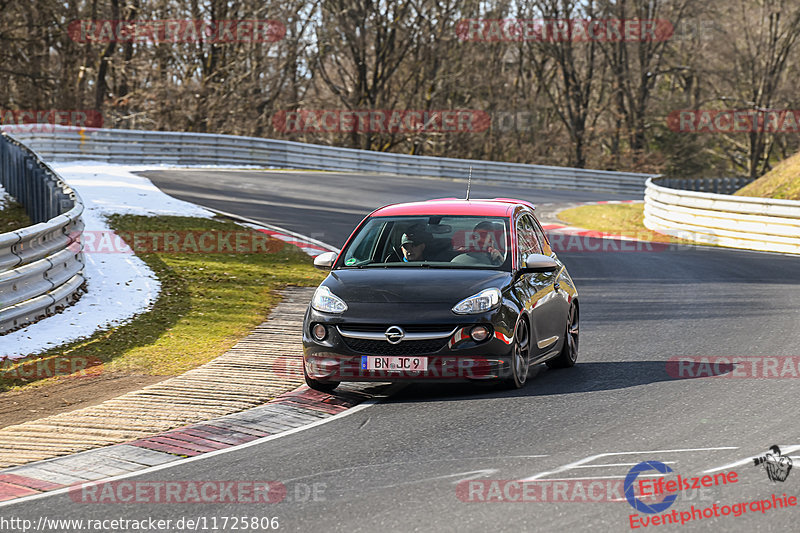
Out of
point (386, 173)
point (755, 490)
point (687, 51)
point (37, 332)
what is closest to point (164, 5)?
point (386, 173)

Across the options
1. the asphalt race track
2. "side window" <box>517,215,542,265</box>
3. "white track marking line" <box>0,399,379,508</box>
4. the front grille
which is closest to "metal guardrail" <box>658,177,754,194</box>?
the asphalt race track

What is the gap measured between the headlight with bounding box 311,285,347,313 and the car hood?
45 millimetres

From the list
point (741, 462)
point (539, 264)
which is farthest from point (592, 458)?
point (539, 264)

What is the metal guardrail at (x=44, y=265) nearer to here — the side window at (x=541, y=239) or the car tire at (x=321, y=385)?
the car tire at (x=321, y=385)

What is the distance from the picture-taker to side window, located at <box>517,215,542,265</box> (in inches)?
393

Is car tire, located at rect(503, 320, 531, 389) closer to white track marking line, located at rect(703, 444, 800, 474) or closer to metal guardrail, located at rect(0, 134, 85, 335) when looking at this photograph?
white track marking line, located at rect(703, 444, 800, 474)

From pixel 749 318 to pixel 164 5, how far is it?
122ft

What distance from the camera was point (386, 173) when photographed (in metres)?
41.2

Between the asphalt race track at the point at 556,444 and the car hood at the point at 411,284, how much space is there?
0.87 m

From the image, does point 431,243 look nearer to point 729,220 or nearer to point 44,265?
point 44,265

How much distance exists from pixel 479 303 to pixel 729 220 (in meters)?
17.9

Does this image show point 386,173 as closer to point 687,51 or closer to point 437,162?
point 437,162

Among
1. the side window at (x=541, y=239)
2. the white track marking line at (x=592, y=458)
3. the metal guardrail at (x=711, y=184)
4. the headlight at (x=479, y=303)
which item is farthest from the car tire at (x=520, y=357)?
the metal guardrail at (x=711, y=184)

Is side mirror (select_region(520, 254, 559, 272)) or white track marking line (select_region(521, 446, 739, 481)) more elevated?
side mirror (select_region(520, 254, 559, 272))
